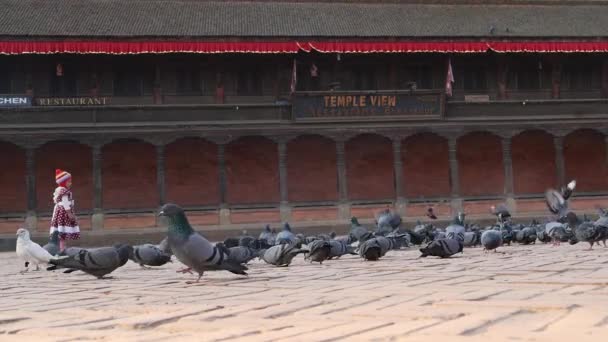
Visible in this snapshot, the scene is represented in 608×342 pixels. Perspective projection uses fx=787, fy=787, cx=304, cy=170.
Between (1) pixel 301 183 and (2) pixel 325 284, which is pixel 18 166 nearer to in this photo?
(1) pixel 301 183

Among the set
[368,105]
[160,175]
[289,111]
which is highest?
[368,105]

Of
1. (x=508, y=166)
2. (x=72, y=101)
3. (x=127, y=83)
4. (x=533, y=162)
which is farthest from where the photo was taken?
(x=533, y=162)

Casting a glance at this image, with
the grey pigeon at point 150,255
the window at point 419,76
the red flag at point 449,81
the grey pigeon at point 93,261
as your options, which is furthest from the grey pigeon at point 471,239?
the window at point 419,76

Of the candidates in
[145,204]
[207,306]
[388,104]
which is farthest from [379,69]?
[207,306]

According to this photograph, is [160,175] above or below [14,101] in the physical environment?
below

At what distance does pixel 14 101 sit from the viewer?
1073 inches

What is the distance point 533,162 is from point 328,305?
2769 cm

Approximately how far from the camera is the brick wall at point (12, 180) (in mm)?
28438

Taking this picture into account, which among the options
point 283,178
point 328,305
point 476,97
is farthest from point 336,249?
point 476,97

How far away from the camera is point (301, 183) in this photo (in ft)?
100

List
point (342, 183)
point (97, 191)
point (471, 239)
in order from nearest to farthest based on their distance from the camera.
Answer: point (471, 239)
point (97, 191)
point (342, 183)

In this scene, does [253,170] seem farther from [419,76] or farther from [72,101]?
[419,76]

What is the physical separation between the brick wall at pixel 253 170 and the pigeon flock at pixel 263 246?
528 inches

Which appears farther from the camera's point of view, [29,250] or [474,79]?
[474,79]
